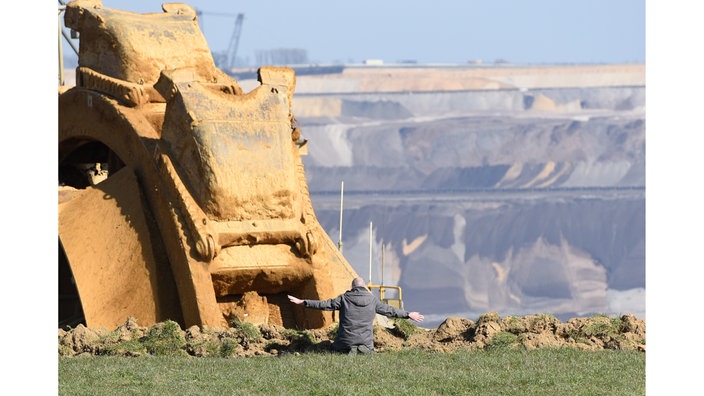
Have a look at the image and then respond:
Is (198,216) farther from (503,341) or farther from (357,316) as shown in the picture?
(503,341)

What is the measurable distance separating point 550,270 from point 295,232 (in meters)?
91.6

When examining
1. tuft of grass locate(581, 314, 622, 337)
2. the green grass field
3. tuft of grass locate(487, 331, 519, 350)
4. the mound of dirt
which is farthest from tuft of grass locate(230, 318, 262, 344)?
tuft of grass locate(581, 314, 622, 337)

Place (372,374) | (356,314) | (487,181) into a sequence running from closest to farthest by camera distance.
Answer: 1. (372,374)
2. (356,314)
3. (487,181)

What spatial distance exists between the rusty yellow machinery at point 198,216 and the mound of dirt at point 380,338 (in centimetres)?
158

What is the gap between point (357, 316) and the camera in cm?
1686

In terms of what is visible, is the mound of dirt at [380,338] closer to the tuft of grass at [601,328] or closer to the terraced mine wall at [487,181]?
the tuft of grass at [601,328]

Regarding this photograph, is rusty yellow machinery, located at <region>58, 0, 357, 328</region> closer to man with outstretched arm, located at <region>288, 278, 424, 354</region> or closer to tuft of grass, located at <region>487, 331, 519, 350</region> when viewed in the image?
man with outstretched arm, located at <region>288, 278, 424, 354</region>

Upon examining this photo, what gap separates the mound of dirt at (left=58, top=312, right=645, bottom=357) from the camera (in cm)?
1738

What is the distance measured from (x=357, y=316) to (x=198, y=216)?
3.69m

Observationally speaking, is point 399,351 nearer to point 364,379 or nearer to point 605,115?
point 364,379

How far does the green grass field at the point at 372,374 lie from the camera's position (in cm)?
1398

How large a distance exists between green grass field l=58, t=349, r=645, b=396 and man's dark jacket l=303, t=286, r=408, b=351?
0.98 ft

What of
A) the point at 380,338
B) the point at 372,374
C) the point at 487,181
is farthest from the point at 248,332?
the point at 487,181

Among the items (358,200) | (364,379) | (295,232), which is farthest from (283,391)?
(358,200)
